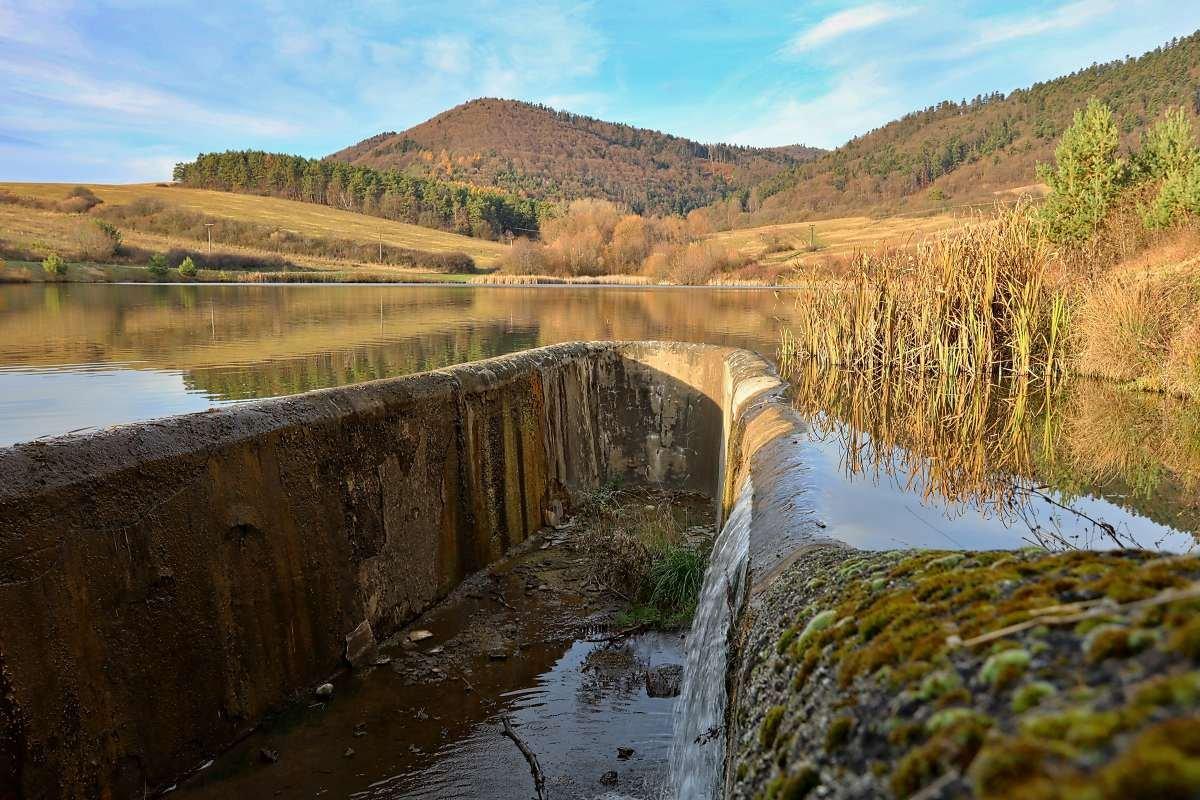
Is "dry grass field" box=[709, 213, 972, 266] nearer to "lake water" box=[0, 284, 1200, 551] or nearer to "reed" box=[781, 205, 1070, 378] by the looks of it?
"lake water" box=[0, 284, 1200, 551]

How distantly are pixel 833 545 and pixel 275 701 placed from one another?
3.13 m

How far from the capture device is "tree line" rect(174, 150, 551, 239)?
10150 centimetres

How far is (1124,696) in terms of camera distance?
93 centimetres

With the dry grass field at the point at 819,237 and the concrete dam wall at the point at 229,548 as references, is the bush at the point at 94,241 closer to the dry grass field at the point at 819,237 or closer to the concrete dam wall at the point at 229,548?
the dry grass field at the point at 819,237

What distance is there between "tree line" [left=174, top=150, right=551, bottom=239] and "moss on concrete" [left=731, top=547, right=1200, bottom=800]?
339 feet

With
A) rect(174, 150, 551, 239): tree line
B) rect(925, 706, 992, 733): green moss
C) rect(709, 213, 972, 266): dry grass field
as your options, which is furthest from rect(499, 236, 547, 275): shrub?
rect(925, 706, 992, 733): green moss

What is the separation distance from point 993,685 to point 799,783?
44 centimetres

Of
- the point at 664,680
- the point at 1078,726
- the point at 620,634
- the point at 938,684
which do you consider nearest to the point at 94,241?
the point at 620,634

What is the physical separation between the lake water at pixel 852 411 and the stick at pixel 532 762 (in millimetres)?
1879

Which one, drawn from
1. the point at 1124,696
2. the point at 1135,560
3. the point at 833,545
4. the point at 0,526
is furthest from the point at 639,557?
the point at 1124,696

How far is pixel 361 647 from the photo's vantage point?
485cm

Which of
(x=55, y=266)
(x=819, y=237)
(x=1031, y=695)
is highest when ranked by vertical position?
(x=819, y=237)

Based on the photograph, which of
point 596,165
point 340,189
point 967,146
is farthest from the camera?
point 596,165

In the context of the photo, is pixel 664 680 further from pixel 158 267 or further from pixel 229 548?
pixel 158 267
